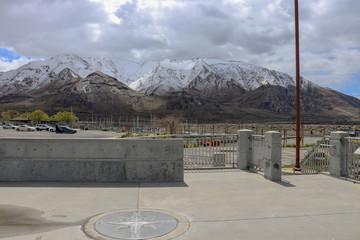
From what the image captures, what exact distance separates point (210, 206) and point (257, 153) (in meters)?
4.77

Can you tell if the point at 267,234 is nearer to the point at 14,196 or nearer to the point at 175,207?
the point at 175,207

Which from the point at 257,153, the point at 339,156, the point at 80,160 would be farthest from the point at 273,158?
the point at 80,160

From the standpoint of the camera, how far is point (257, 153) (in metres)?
10.6

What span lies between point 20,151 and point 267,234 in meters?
6.55

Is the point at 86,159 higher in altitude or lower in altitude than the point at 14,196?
higher

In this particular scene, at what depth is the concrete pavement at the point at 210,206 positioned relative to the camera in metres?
4.95

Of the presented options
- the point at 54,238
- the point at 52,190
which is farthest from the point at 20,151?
the point at 54,238

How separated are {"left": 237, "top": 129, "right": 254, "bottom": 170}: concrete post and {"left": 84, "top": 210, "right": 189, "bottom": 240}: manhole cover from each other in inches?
208

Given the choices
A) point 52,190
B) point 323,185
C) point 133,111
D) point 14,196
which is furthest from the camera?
point 133,111

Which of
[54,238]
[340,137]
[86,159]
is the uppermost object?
[340,137]

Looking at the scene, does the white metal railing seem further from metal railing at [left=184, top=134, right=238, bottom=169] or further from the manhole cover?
the manhole cover

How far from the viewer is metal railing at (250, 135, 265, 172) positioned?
34.0 feet

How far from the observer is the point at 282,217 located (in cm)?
563

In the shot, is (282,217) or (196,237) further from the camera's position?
(282,217)
